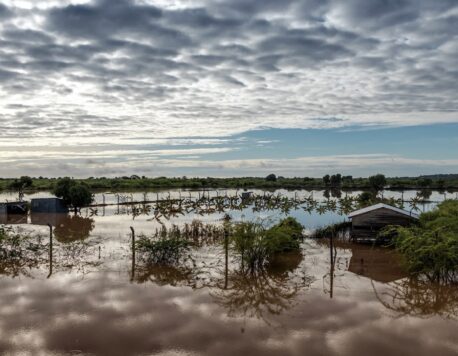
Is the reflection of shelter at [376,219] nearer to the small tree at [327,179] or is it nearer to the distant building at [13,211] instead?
the distant building at [13,211]

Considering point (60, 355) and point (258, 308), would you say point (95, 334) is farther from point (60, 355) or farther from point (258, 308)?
point (258, 308)

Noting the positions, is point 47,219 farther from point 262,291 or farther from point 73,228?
point 262,291

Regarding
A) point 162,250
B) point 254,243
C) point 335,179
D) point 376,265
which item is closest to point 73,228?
point 162,250

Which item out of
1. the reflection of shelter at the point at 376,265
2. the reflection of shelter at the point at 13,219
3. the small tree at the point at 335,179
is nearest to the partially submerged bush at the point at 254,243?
the reflection of shelter at the point at 376,265

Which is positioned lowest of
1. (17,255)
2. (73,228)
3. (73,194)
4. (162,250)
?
(73,228)

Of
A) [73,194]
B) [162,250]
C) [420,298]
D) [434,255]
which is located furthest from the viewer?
[73,194]

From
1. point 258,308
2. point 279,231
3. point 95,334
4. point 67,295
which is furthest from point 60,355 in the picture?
point 279,231
